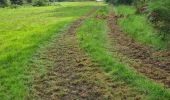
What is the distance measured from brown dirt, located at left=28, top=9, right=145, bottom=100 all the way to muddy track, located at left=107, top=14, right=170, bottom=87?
4.81 feet

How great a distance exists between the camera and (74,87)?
12.3 metres

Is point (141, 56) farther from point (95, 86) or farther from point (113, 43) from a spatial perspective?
point (95, 86)

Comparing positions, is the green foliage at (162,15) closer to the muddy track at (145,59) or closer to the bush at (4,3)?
the muddy track at (145,59)

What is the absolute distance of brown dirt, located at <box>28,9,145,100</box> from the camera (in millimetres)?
11312

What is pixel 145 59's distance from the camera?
1680cm

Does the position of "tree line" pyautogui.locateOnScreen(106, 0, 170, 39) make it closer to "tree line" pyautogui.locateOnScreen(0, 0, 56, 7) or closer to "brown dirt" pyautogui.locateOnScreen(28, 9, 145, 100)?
"brown dirt" pyautogui.locateOnScreen(28, 9, 145, 100)

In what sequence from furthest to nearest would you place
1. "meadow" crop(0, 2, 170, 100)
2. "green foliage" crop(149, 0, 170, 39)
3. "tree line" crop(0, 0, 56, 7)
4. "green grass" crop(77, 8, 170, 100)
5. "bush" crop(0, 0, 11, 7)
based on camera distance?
"tree line" crop(0, 0, 56, 7), "bush" crop(0, 0, 11, 7), "green foliage" crop(149, 0, 170, 39), "meadow" crop(0, 2, 170, 100), "green grass" crop(77, 8, 170, 100)

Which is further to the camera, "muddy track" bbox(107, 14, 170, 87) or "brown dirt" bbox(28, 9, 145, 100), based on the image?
"muddy track" bbox(107, 14, 170, 87)

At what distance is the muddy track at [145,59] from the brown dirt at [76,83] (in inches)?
57.7

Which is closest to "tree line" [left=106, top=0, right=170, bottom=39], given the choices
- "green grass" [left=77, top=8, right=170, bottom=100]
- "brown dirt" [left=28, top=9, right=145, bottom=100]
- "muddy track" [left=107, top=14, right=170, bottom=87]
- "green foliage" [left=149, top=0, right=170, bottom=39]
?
"green foliage" [left=149, top=0, right=170, bottom=39]

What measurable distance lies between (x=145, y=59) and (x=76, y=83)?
496 centimetres

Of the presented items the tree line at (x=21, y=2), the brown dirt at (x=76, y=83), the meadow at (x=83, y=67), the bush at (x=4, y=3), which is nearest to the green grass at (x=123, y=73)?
the meadow at (x=83, y=67)

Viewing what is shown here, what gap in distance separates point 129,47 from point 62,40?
14.5ft

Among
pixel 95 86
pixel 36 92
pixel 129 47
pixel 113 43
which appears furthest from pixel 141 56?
pixel 36 92
